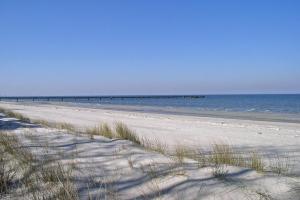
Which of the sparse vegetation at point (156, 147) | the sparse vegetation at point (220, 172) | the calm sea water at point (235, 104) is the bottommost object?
the calm sea water at point (235, 104)

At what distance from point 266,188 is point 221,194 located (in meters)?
0.57

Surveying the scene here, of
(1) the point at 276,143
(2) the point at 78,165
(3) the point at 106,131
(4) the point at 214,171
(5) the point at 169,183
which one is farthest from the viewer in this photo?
(1) the point at 276,143

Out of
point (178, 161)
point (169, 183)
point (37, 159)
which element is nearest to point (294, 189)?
point (169, 183)

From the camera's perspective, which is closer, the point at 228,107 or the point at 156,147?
the point at 156,147

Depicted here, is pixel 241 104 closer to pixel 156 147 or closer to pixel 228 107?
pixel 228 107

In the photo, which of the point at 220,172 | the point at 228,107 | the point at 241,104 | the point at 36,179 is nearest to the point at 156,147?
the point at 220,172

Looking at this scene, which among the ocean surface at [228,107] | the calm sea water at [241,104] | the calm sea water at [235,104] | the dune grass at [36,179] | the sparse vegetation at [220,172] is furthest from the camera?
the calm sea water at [241,104]

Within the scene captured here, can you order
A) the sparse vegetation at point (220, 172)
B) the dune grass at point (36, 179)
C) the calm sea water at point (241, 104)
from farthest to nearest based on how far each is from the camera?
1. the calm sea water at point (241, 104)
2. the sparse vegetation at point (220, 172)
3. the dune grass at point (36, 179)

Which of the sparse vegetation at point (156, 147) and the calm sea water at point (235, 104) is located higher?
the sparse vegetation at point (156, 147)

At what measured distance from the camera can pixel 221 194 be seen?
3.82 metres

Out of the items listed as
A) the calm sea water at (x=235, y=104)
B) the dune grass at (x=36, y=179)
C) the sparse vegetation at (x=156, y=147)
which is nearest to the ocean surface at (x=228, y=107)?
the calm sea water at (x=235, y=104)

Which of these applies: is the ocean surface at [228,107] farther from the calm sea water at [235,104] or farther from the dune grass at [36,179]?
the dune grass at [36,179]

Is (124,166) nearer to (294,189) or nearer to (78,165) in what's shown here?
(78,165)

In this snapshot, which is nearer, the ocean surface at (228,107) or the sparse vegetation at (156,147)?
the sparse vegetation at (156,147)
